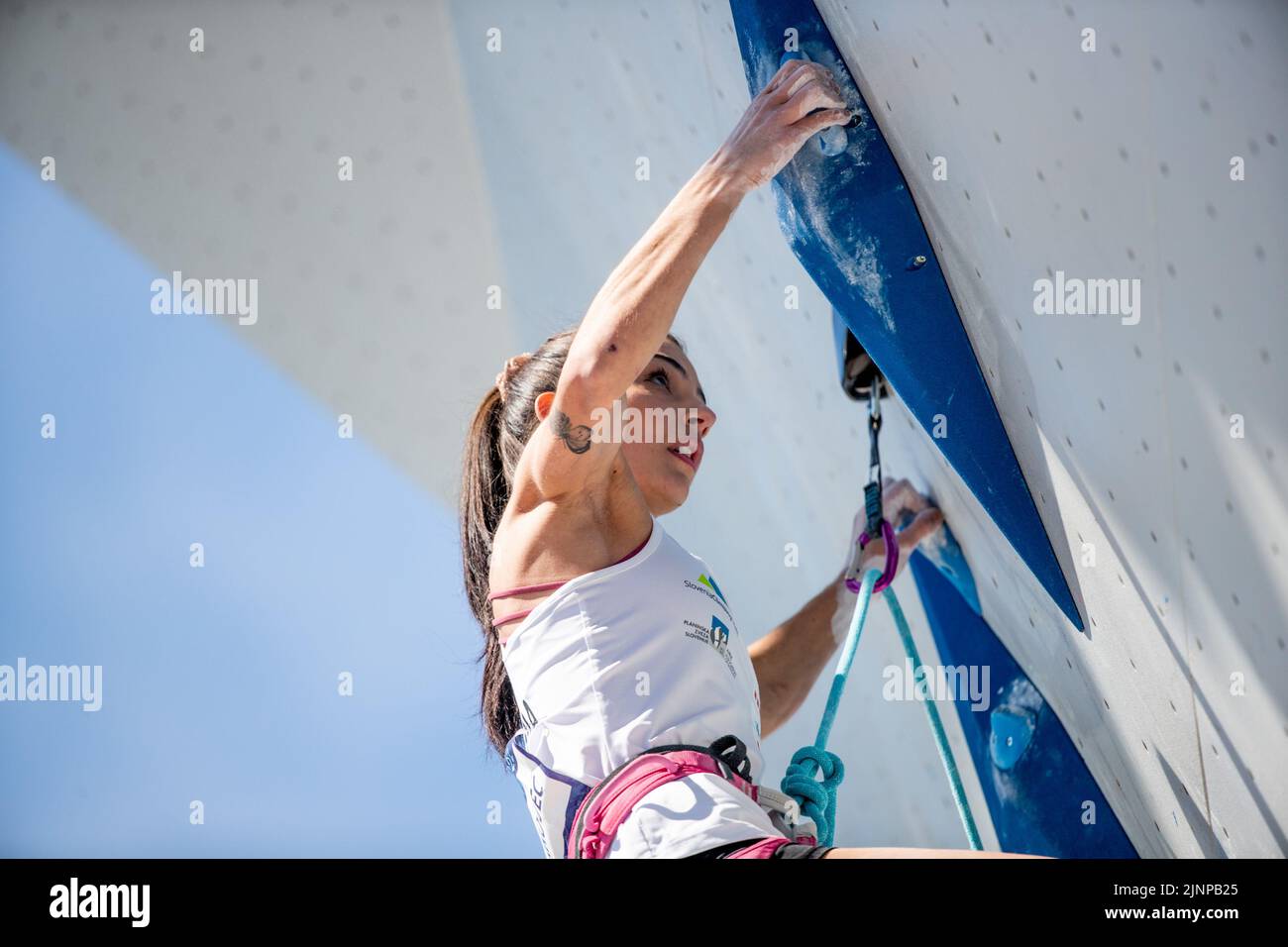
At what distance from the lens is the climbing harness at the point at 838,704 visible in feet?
3.85

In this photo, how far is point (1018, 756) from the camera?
156 centimetres

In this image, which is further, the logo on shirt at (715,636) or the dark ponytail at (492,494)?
the dark ponytail at (492,494)

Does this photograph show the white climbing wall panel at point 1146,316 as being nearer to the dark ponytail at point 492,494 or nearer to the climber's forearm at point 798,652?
the climber's forearm at point 798,652

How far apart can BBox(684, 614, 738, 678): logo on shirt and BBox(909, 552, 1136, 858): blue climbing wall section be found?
0.62 metres

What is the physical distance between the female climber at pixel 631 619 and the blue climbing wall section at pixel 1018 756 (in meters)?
0.56

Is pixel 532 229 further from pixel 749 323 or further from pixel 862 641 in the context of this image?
pixel 862 641

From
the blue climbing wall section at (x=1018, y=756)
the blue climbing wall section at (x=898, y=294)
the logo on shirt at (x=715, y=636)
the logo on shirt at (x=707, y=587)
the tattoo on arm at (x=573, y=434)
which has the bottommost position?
the blue climbing wall section at (x=1018, y=756)

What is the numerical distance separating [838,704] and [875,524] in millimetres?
229

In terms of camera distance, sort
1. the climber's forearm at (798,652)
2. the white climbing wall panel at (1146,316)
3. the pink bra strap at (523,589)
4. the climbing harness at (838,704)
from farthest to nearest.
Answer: the climber's forearm at (798,652), the climbing harness at (838,704), the pink bra strap at (523,589), the white climbing wall panel at (1146,316)

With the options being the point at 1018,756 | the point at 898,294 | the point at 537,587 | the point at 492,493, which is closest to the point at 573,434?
the point at 537,587

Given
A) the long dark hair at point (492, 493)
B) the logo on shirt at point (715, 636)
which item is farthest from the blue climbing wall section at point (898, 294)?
the logo on shirt at point (715, 636)

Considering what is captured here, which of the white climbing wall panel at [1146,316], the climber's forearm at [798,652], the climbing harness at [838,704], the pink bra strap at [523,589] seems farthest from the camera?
the climber's forearm at [798,652]

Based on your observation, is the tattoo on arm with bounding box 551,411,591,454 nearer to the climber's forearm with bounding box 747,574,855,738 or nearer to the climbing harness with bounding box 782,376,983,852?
the climbing harness with bounding box 782,376,983,852
